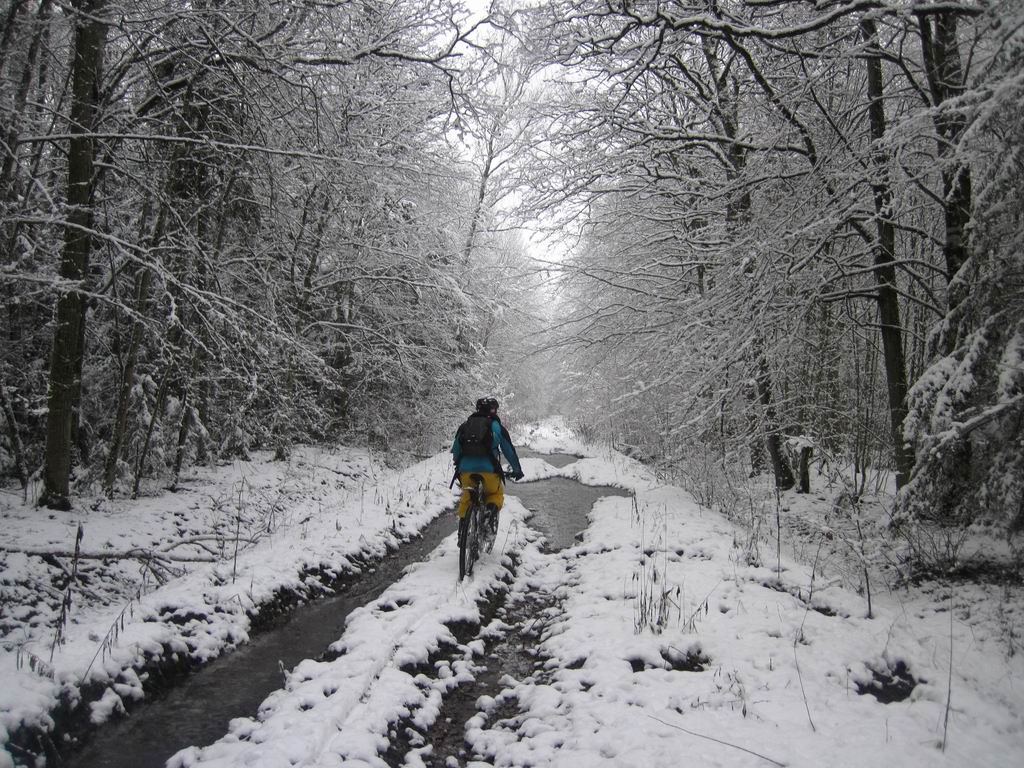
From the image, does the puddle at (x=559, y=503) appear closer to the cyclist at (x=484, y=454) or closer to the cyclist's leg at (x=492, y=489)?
the cyclist's leg at (x=492, y=489)

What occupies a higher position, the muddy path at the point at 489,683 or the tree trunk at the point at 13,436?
the tree trunk at the point at 13,436

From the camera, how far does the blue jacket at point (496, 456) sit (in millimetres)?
6617

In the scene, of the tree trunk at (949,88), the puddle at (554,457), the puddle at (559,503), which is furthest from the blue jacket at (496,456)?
the puddle at (554,457)

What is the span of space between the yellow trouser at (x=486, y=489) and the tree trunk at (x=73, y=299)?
17.9 ft

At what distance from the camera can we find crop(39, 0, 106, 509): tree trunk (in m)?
6.83

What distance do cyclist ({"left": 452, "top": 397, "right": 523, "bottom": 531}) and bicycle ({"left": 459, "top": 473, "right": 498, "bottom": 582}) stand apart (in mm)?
58

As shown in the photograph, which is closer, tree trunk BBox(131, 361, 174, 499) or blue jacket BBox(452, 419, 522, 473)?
blue jacket BBox(452, 419, 522, 473)

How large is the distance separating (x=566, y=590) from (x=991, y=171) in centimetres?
554

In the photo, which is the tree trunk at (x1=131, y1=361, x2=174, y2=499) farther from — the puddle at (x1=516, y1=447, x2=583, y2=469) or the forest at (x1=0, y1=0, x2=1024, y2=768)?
the puddle at (x1=516, y1=447, x2=583, y2=469)

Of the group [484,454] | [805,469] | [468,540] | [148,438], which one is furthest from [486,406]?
[805,469]

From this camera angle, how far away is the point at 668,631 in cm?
464

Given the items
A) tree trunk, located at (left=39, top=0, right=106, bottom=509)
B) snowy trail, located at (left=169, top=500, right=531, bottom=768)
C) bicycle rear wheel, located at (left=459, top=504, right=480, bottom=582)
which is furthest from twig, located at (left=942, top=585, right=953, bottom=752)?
tree trunk, located at (left=39, top=0, right=106, bottom=509)

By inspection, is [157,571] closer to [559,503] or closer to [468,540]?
[468,540]

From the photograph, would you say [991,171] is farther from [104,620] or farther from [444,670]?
[104,620]
